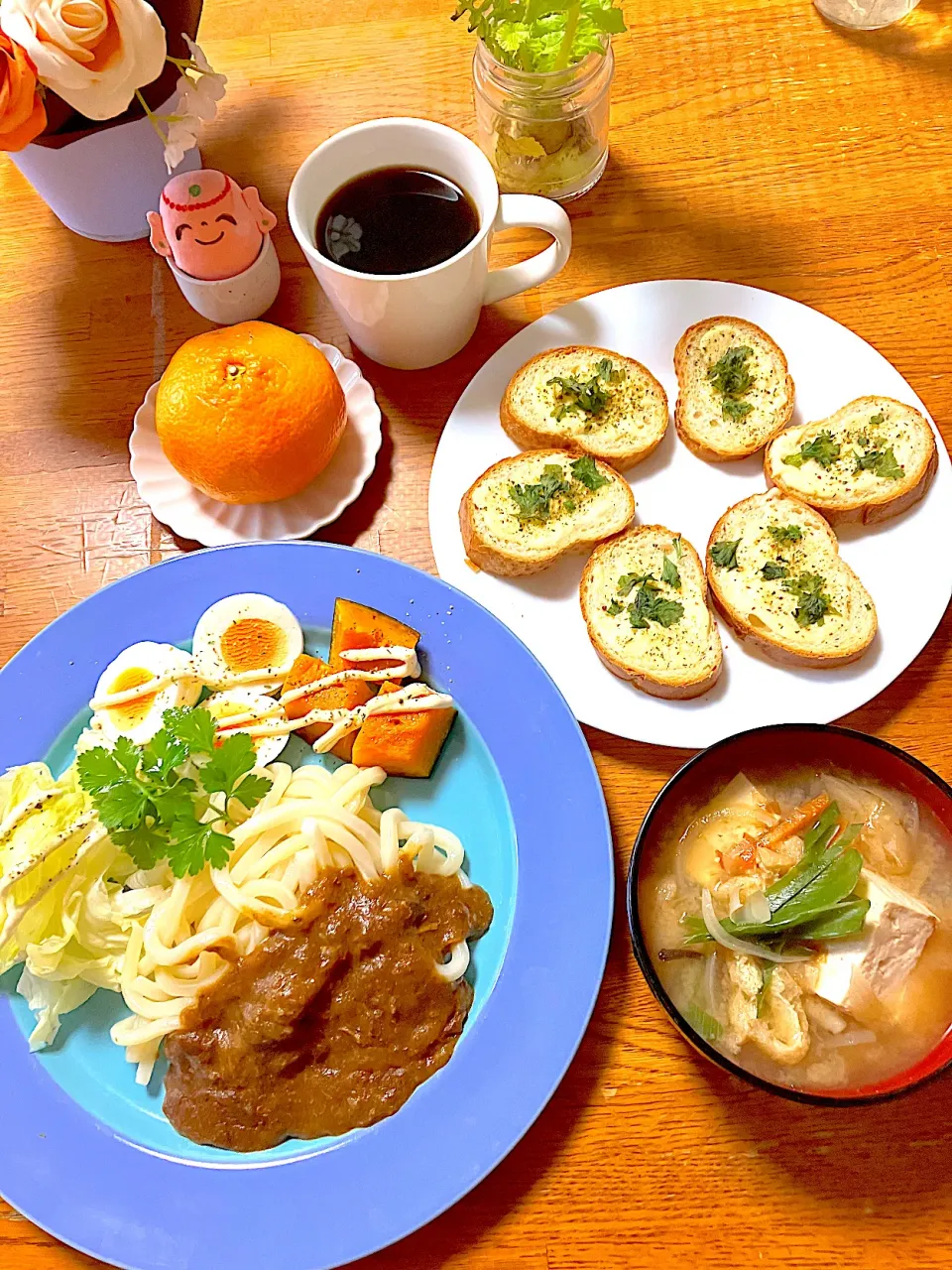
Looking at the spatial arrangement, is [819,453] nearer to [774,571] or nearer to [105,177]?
[774,571]

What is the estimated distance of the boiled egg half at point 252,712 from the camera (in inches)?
69.3

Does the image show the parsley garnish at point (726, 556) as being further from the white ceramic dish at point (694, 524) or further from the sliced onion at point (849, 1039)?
the sliced onion at point (849, 1039)

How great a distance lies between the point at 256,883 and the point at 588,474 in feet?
3.20

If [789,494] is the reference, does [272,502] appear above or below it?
below

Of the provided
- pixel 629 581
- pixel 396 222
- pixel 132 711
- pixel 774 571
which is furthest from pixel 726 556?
pixel 132 711

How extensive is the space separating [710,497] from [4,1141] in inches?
65.7

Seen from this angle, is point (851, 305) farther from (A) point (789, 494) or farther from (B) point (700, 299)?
(A) point (789, 494)

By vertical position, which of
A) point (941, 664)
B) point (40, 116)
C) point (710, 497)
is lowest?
point (941, 664)

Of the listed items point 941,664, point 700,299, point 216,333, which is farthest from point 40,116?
point 941,664

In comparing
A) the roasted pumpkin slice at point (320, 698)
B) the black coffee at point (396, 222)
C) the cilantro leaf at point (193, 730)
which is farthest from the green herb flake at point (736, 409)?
the cilantro leaf at point (193, 730)

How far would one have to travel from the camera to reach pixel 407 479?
79.2 inches

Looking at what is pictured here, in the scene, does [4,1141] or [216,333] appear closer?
[4,1141]

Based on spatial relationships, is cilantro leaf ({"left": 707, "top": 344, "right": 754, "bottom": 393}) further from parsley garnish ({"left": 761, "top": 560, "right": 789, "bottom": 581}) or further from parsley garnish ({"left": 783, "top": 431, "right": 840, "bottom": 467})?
parsley garnish ({"left": 761, "top": 560, "right": 789, "bottom": 581})

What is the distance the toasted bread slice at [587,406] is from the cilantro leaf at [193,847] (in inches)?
37.5
